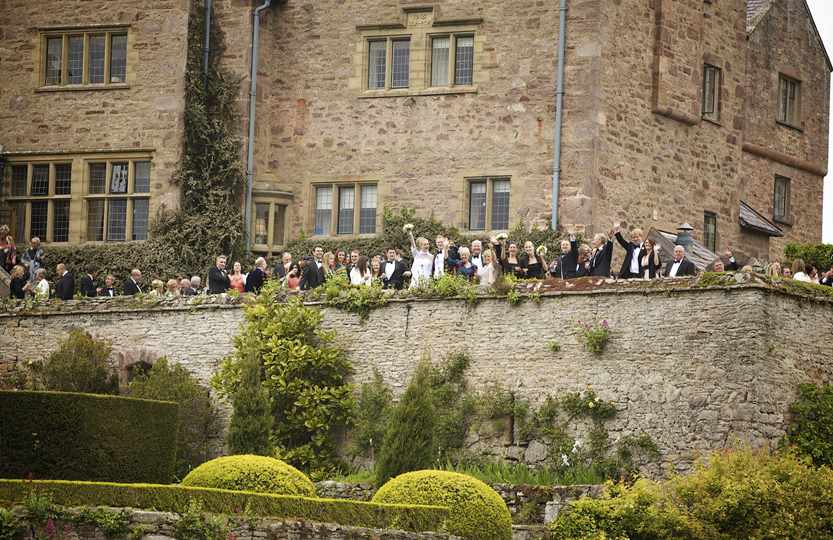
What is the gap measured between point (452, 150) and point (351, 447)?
9.36m

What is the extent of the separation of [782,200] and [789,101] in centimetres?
273

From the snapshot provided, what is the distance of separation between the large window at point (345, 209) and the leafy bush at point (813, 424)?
540 inches

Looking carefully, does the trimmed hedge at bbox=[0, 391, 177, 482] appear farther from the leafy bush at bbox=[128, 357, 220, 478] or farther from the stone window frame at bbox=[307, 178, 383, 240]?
the stone window frame at bbox=[307, 178, 383, 240]

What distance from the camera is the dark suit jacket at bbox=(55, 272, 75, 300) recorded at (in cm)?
4297

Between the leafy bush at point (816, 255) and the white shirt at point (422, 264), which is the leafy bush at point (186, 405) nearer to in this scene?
the white shirt at point (422, 264)

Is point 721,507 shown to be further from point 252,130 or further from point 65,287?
point 252,130

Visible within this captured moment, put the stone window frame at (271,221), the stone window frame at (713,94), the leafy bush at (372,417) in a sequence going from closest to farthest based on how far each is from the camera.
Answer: the leafy bush at (372,417) → the stone window frame at (271,221) → the stone window frame at (713,94)

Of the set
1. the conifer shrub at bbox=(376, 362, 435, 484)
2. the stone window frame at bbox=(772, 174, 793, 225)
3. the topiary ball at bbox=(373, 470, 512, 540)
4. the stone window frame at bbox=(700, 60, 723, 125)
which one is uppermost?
the stone window frame at bbox=(700, 60, 723, 125)

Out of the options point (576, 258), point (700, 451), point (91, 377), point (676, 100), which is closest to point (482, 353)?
point (576, 258)

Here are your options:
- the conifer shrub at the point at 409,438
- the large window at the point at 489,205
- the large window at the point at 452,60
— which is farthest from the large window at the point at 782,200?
the conifer shrub at the point at 409,438

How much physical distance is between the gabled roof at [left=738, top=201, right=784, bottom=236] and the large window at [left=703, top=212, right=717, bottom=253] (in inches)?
53.8

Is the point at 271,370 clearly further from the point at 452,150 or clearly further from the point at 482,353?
the point at 452,150

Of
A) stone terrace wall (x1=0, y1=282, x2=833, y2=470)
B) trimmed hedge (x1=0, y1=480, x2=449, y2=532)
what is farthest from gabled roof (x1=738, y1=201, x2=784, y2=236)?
trimmed hedge (x1=0, y1=480, x2=449, y2=532)

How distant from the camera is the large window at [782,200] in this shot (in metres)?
51.6
